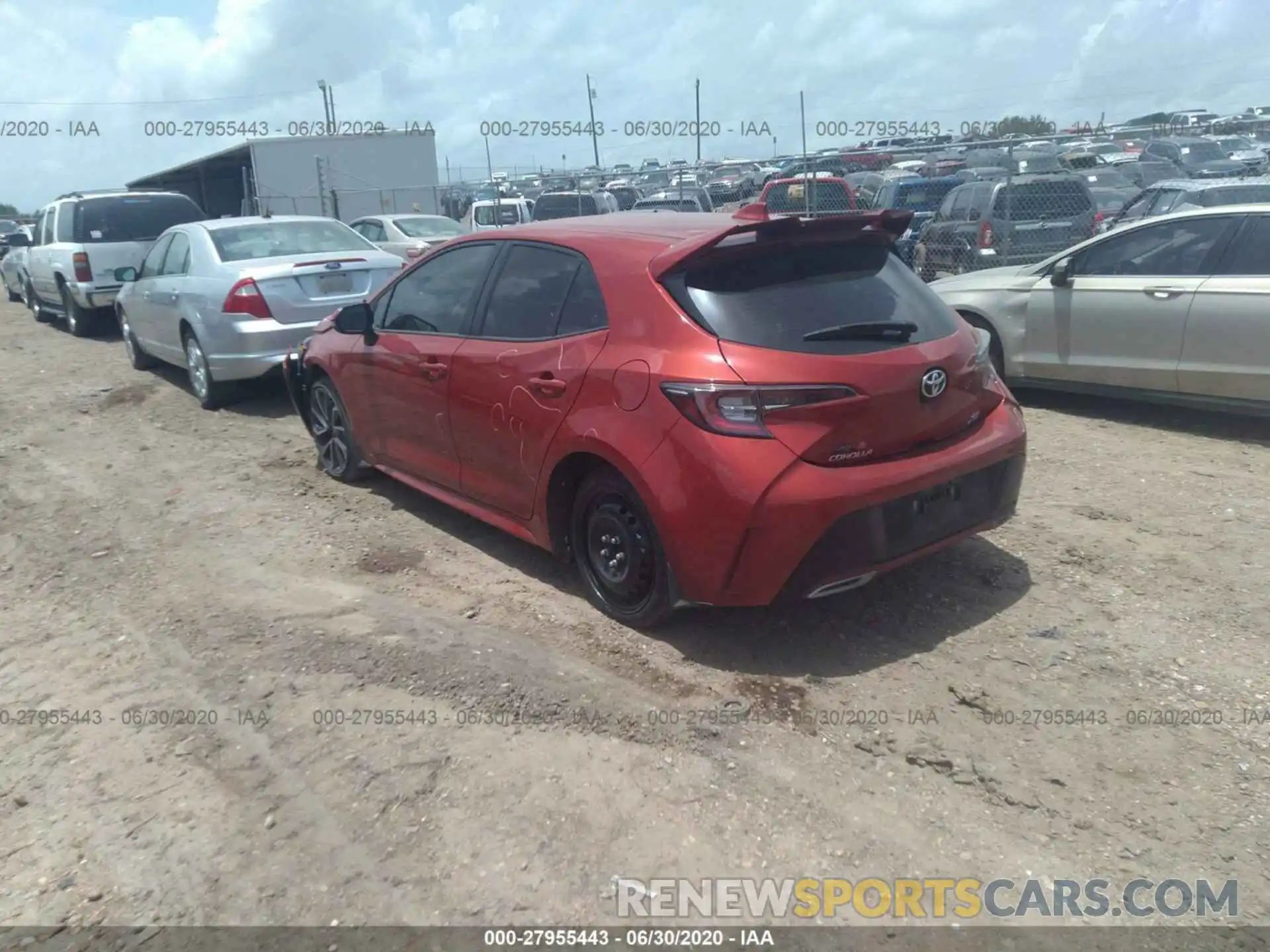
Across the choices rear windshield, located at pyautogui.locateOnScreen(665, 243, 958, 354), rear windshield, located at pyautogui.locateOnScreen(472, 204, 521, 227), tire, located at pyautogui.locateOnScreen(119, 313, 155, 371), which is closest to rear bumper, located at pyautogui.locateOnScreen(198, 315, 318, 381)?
tire, located at pyautogui.locateOnScreen(119, 313, 155, 371)

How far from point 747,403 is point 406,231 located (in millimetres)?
14535

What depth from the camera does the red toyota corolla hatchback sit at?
3.72m

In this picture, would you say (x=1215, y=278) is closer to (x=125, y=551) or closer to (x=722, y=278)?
(x=722, y=278)

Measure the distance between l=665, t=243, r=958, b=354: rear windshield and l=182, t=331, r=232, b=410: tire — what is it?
19.9 ft

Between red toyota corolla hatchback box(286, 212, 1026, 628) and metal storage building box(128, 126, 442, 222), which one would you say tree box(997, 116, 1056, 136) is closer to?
metal storage building box(128, 126, 442, 222)

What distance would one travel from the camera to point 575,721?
12.3 feet

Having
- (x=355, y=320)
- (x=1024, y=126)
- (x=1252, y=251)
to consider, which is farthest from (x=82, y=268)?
(x=1024, y=126)

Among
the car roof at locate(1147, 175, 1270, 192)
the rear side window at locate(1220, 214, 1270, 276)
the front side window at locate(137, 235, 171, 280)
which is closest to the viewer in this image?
the rear side window at locate(1220, 214, 1270, 276)

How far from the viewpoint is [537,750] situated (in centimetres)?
357

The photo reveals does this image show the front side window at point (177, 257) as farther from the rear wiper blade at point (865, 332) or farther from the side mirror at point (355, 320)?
the rear wiper blade at point (865, 332)

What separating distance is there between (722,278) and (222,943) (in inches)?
110

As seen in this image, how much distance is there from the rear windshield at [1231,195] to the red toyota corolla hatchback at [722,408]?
8502 mm

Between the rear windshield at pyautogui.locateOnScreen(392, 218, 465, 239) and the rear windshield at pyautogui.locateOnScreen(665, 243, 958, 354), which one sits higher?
the rear windshield at pyautogui.locateOnScreen(392, 218, 465, 239)

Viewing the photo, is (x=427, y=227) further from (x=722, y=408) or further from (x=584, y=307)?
(x=722, y=408)
